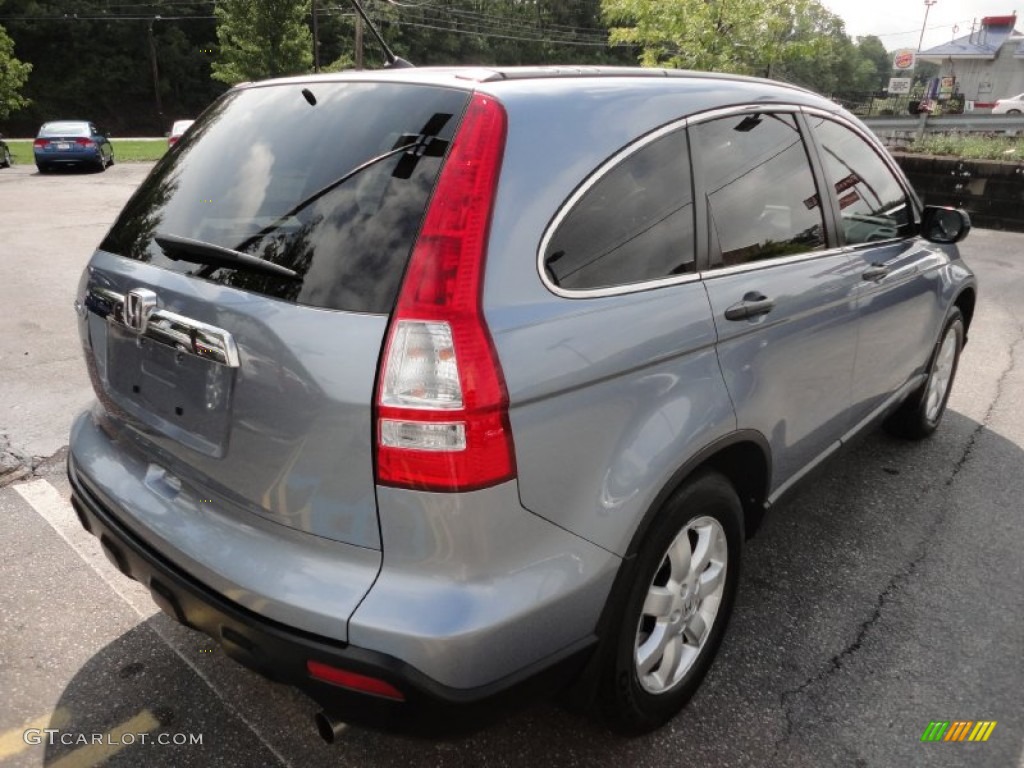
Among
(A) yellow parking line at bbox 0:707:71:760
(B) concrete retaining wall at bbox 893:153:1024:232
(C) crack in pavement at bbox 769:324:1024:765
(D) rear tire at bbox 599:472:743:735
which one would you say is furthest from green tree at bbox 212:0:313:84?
(D) rear tire at bbox 599:472:743:735

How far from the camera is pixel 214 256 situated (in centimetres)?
189

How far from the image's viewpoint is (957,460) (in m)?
4.26

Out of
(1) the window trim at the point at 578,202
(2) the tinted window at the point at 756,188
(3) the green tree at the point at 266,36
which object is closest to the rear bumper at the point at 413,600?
(1) the window trim at the point at 578,202

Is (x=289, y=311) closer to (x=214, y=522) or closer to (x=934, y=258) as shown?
(x=214, y=522)

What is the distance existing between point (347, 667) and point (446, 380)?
2.05ft

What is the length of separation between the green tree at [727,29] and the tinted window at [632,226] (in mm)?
15907

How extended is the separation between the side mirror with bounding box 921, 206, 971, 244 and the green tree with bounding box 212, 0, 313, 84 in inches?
1712

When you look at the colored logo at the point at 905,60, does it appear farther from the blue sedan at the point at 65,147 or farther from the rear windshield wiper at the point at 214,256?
the rear windshield wiper at the point at 214,256

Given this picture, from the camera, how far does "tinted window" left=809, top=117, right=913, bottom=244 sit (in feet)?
9.81

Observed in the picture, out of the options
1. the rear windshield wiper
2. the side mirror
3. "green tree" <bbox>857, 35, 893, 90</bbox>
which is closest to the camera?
the rear windshield wiper

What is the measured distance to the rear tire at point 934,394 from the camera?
4.15 metres

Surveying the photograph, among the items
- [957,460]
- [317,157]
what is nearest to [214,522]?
[317,157]

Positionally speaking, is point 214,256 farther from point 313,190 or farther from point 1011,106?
point 1011,106

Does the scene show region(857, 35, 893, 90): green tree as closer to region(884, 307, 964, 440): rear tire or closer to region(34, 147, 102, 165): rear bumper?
region(34, 147, 102, 165): rear bumper
